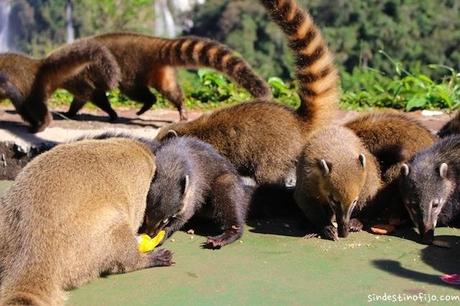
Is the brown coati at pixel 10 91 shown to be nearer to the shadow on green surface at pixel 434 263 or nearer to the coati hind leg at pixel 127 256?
the coati hind leg at pixel 127 256

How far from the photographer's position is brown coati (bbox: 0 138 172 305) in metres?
3.33

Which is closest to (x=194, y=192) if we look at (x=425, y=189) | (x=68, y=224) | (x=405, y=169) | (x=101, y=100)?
(x=68, y=224)

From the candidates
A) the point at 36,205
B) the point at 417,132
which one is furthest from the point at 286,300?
the point at 417,132

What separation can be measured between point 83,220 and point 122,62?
16.2 feet

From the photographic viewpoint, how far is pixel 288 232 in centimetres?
456

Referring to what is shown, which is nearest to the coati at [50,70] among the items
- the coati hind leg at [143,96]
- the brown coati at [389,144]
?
the coati hind leg at [143,96]

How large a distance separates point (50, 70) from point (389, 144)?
408 cm

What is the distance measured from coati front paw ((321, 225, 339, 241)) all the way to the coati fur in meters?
0.48

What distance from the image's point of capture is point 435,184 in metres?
4.78

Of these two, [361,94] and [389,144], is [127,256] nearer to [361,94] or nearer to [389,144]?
[389,144]

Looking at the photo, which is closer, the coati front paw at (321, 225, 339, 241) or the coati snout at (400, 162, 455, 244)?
the coati front paw at (321, 225, 339, 241)

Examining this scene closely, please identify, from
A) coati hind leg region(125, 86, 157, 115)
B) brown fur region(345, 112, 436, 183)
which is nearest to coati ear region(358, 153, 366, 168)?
brown fur region(345, 112, 436, 183)

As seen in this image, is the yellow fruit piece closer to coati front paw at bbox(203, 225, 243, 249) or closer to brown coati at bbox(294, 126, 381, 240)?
coati front paw at bbox(203, 225, 243, 249)

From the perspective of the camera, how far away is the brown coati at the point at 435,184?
183 inches
